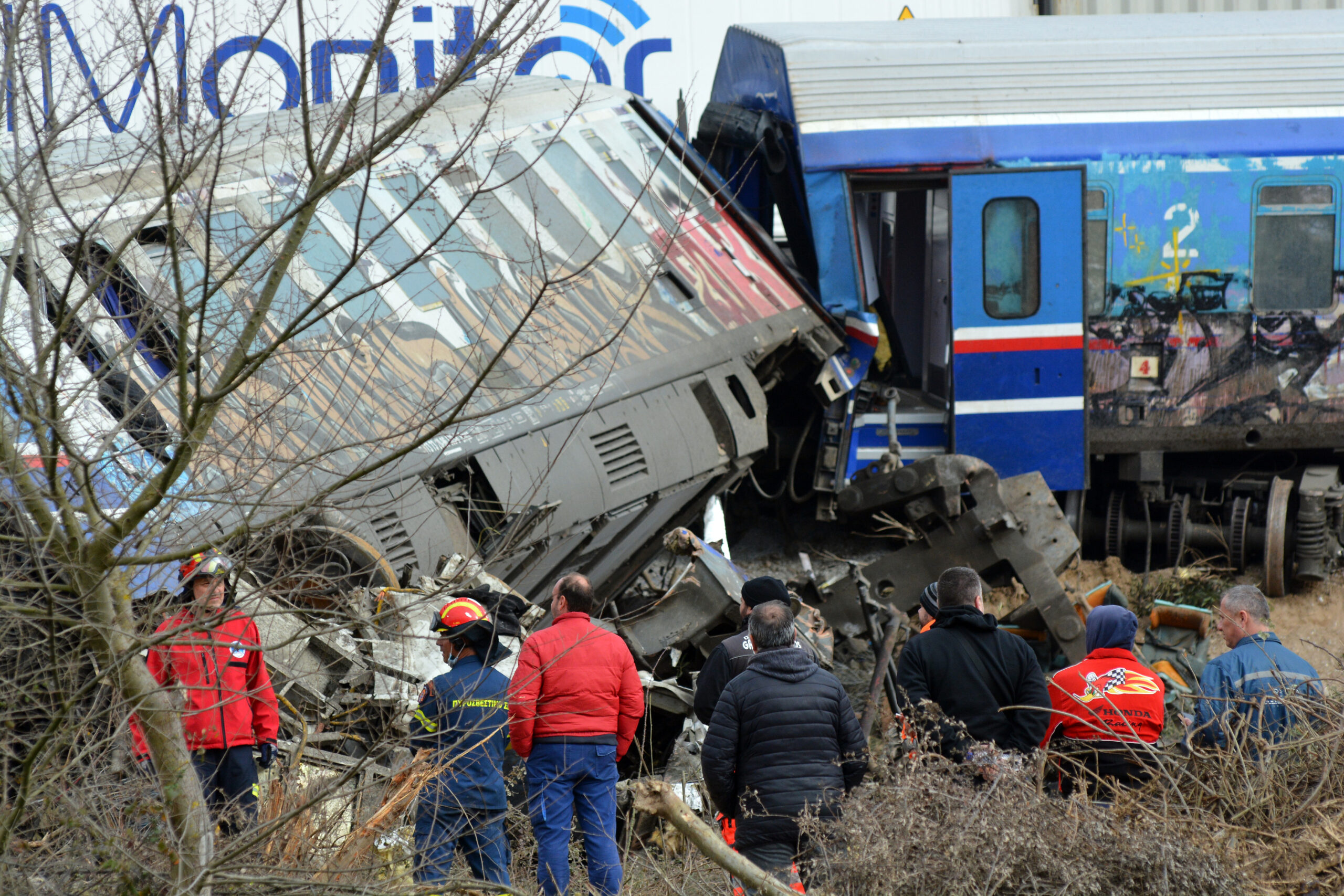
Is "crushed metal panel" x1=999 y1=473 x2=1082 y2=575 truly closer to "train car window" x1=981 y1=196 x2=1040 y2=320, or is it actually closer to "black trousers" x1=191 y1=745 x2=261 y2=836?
"train car window" x1=981 y1=196 x2=1040 y2=320

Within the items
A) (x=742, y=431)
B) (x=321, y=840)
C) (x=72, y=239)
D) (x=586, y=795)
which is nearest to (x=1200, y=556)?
(x=742, y=431)

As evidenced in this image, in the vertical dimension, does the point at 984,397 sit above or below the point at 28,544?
below

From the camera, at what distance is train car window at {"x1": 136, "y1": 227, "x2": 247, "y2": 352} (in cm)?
353

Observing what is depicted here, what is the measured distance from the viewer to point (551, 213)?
7.29 metres

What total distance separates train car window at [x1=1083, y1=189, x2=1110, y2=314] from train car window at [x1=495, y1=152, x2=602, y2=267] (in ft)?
10.6

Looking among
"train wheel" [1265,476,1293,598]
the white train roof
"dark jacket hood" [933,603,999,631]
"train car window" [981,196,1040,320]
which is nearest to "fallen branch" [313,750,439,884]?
"dark jacket hood" [933,603,999,631]

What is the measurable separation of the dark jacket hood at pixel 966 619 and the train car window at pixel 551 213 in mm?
3210

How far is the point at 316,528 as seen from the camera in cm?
386

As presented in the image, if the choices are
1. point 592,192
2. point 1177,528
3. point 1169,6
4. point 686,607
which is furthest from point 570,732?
point 1169,6

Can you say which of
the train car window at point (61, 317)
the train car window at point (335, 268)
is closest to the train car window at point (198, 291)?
the train car window at point (61, 317)

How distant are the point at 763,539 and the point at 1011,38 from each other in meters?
3.73

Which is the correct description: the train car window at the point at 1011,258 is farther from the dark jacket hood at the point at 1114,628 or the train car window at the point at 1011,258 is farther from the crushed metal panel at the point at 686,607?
the dark jacket hood at the point at 1114,628

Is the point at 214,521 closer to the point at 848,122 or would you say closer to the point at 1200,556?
the point at 848,122

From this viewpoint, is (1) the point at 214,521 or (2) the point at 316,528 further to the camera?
(2) the point at 316,528
